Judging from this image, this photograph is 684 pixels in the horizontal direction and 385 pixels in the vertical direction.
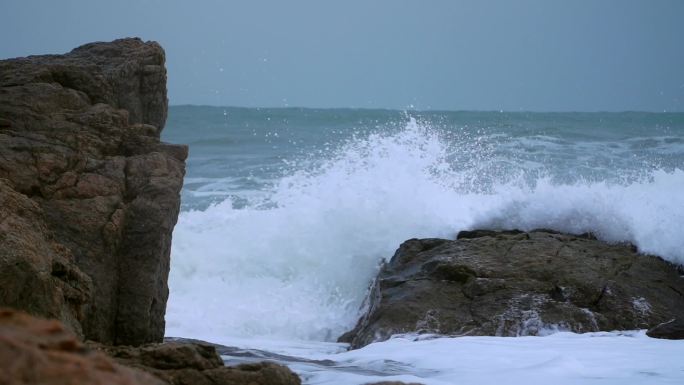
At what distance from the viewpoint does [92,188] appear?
14.2 ft

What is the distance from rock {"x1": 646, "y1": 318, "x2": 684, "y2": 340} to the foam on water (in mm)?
2027

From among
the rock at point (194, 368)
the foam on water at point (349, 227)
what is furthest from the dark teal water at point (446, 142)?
the rock at point (194, 368)

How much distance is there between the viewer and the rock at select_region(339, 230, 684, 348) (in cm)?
567

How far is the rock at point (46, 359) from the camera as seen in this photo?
4.59ft

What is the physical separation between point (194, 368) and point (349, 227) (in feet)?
20.0

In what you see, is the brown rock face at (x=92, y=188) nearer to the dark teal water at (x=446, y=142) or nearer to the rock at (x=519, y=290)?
the rock at (x=519, y=290)

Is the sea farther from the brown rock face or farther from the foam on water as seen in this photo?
the brown rock face

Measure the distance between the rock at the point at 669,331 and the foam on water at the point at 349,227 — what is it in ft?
6.65

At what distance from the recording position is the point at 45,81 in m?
4.84

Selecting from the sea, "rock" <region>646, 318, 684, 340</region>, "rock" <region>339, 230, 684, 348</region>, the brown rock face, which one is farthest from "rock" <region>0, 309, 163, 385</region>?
"rock" <region>339, 230, 684, 348</region>

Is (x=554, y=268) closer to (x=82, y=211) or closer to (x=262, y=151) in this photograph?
(x=82, y=211)

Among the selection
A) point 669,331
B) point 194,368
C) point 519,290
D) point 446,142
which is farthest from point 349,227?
point 446,142

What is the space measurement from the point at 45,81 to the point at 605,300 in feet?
12.6

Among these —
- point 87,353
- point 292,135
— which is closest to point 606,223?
point 87,353
